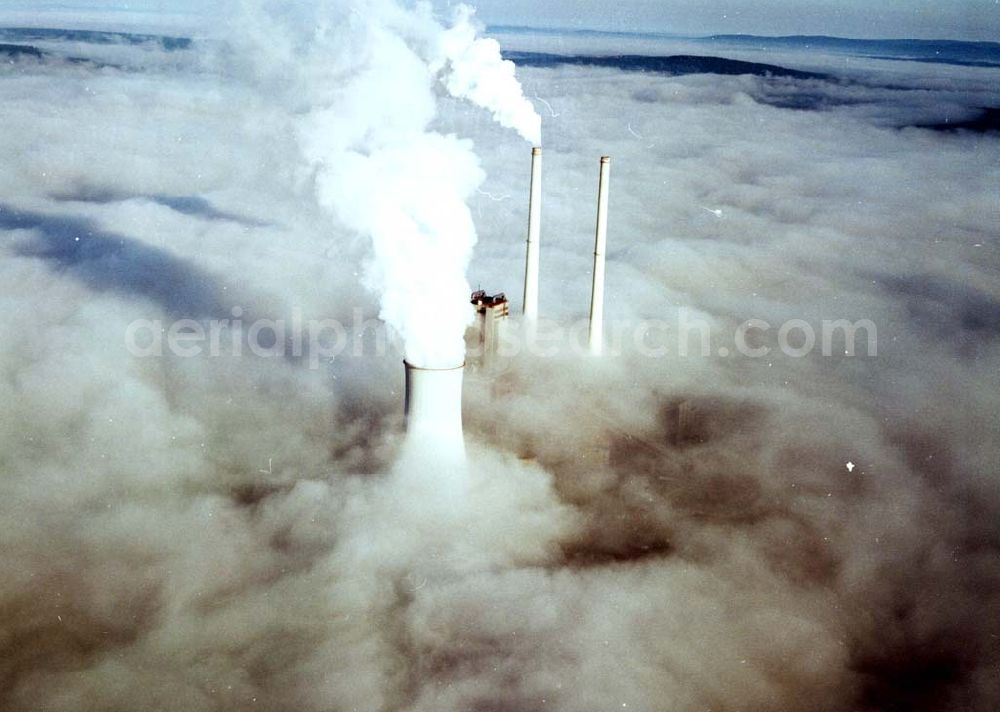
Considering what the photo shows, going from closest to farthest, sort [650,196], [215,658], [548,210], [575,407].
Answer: [215,658] < [575,407] < [548,210] < [650,196]

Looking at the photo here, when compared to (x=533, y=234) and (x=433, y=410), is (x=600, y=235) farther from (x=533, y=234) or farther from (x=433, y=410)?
(x=433, y=410)

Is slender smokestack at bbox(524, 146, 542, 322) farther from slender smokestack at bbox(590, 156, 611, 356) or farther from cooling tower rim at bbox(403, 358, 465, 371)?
cooling tower rim at bbox(403, 358, 465, 371)

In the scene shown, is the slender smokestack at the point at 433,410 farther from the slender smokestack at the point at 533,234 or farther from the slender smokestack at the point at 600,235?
the slender smokestack at the point at 533,234

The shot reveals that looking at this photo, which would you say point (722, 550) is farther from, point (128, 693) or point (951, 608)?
point (128, 693)

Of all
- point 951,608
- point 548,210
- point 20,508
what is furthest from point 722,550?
point 548,210

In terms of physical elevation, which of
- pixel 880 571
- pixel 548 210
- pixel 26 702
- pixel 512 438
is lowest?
pixel 26 702

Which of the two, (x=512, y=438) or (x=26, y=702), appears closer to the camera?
(x=26, y=702)

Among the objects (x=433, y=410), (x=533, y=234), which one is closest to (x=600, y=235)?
(x=533, y=234)
